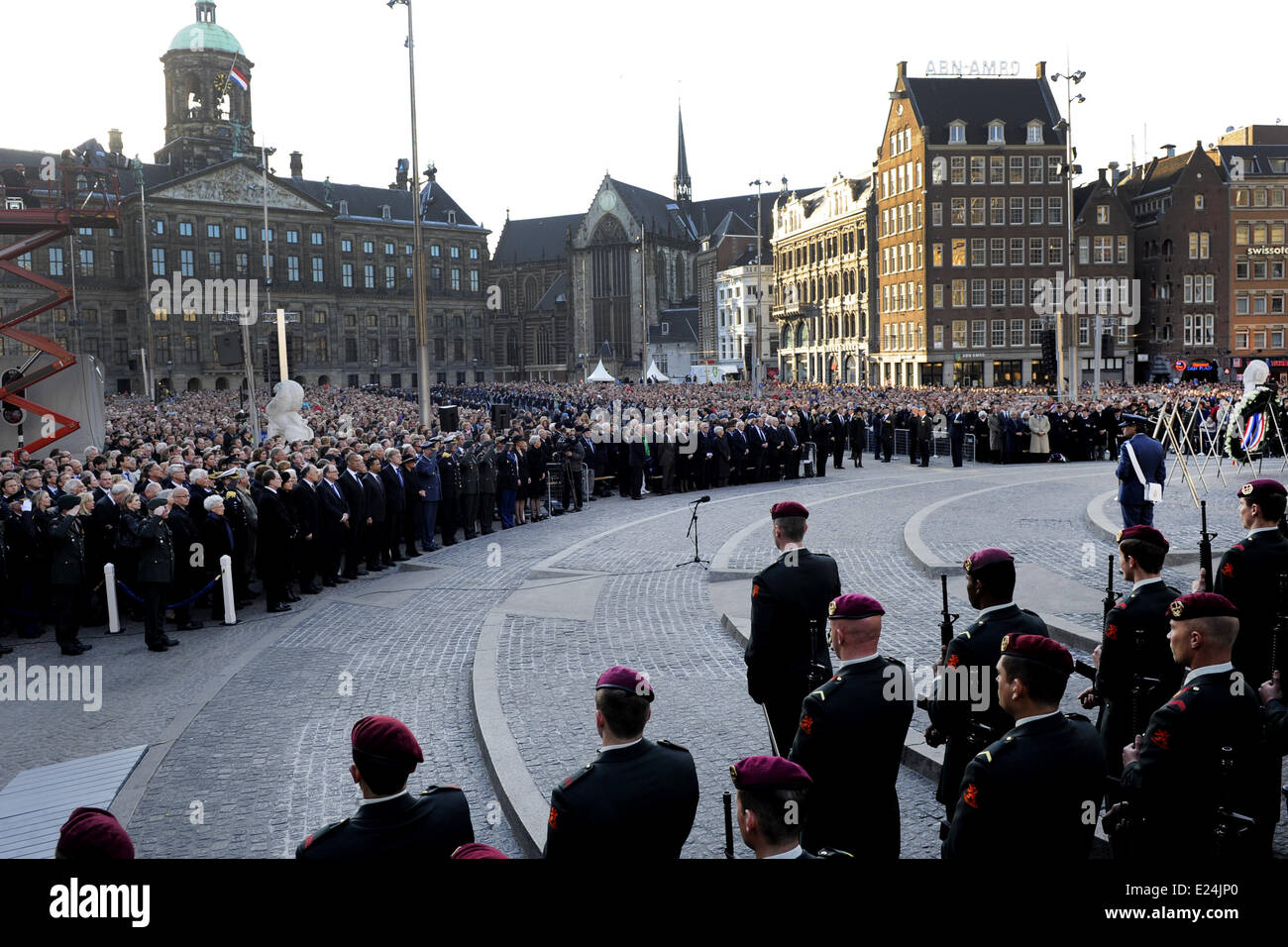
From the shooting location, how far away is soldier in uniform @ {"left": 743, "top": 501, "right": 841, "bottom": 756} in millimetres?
5980

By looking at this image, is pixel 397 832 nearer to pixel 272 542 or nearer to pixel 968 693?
pixel 968 693

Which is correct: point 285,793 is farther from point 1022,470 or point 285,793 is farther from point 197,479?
point 1022,470

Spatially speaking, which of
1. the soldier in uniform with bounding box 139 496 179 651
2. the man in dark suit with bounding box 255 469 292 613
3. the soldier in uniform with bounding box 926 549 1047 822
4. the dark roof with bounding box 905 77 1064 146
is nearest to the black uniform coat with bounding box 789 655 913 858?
the soldier in uniform with bounding box 926 549 1047 822

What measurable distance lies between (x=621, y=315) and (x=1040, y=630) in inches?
4630

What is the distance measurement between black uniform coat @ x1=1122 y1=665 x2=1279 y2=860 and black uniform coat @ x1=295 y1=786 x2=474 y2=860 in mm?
2584

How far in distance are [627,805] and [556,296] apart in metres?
126

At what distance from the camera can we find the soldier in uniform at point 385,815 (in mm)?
3367

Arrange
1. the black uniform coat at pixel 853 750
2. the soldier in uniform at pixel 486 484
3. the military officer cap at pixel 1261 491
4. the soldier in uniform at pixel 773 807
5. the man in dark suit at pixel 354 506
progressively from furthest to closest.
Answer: the soldier in uniform at pixel 486 484, the man in dark suit at pixel 354 506, the military officer cap at pixel 1261 491, the black uniform coat at pixel 853 750, the soldier in uniform at pixel 773 807

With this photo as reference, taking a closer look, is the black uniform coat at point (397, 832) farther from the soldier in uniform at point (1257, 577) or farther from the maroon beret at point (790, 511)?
the soldier in uniform at point (1257, 577)

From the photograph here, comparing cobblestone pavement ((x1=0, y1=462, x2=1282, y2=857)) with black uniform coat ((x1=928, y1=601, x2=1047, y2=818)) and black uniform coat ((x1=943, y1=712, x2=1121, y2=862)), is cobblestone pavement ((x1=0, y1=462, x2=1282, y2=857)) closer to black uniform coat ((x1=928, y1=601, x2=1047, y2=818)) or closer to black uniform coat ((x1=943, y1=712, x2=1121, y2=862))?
black uniform coat ((x1=928, y1=601, x2=1047, y2=818))

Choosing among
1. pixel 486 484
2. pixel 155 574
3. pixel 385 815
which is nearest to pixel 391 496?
pixel 486 484

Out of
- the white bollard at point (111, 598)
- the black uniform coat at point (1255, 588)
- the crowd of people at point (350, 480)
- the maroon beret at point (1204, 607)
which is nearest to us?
the maroon beret at point (1204, 607)

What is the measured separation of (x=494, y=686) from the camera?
930cm

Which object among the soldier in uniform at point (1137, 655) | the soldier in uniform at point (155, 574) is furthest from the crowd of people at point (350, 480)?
the soldier in uniform at point (1137, 655)
